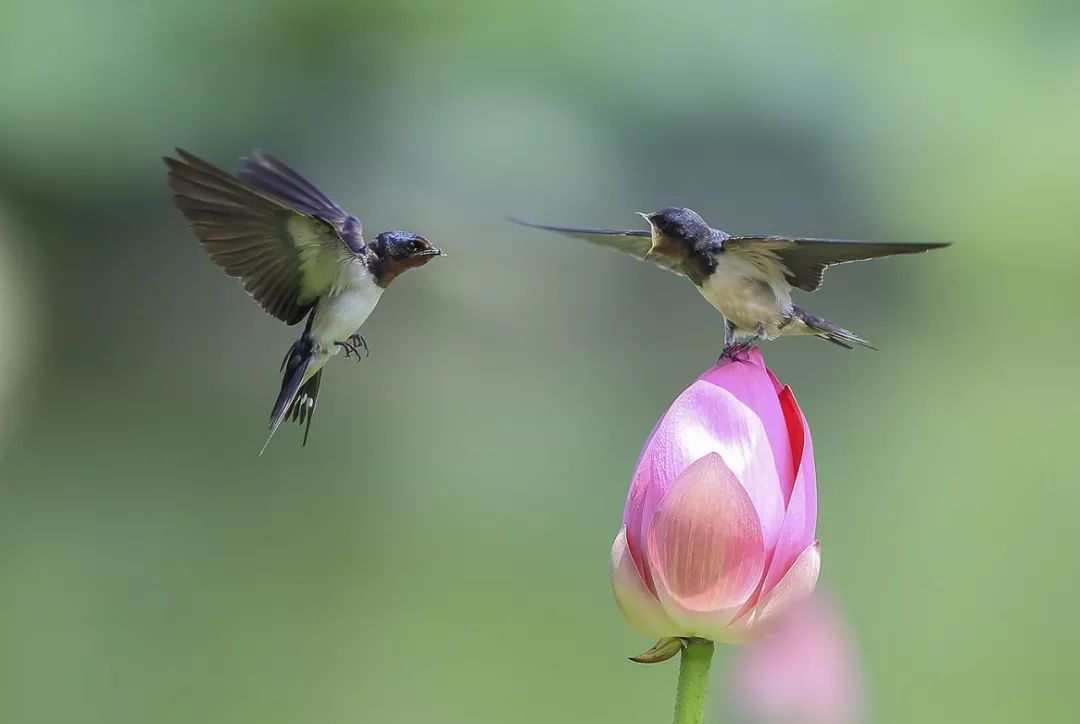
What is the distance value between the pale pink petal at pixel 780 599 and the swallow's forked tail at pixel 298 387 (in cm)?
36

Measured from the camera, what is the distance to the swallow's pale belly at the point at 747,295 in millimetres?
757

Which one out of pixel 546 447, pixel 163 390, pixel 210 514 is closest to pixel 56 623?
pixel 210 514

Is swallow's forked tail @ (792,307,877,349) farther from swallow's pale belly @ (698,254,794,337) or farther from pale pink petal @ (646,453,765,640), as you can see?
pale pink petal @ (646,453,765,640)

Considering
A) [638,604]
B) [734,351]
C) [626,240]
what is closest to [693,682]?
[638,604]

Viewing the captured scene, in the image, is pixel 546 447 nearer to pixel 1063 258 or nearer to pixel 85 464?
pixel 85 464

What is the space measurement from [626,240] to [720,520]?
39cm

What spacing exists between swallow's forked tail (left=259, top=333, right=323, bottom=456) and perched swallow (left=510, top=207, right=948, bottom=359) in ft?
0.62

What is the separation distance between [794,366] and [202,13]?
191 inches

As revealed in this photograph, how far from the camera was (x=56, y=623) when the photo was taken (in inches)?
106

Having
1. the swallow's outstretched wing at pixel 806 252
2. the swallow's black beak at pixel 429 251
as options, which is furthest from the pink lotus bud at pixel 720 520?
the swallow's black beak at pixel 429 251

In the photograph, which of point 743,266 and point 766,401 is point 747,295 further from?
point 766,401

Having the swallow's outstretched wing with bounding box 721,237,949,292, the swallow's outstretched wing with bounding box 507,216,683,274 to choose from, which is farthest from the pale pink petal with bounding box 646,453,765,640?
the swallow's outstretched wing with bounding box 507,216,683,274

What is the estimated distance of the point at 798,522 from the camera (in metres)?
0.55

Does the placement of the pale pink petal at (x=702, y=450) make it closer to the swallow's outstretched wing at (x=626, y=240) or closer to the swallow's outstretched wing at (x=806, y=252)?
the swallow's outstretched wing at (x=806, y=252)
